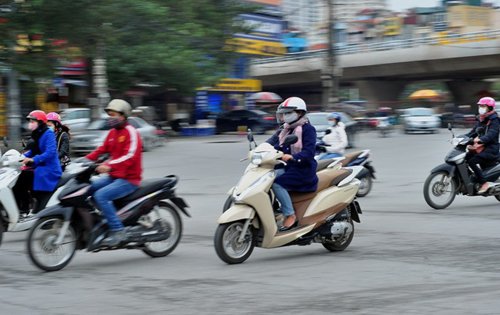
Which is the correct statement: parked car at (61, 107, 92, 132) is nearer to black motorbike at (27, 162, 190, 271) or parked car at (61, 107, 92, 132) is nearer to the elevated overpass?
black motorbike at (27, 162, 190, 271)

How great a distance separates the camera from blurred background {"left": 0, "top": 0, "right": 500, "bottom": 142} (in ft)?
77.5

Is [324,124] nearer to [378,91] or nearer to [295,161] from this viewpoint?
[295,161]

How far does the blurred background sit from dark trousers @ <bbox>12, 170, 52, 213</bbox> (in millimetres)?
12442

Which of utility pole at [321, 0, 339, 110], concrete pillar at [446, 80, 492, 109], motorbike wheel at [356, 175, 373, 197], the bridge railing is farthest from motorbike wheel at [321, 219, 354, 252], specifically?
concrete pillar at [446, 80, 492, 109]

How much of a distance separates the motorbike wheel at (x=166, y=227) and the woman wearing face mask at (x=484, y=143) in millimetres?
5891

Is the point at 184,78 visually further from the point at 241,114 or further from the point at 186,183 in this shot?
the point at 186,183

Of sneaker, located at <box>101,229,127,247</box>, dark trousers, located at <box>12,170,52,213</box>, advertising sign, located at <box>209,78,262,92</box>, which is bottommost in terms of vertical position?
sneaker, located at <box>101,229,127,247</box>

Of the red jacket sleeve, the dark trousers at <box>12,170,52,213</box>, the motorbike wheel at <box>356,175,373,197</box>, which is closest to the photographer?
the red jacket sleeve

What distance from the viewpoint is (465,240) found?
9.74m

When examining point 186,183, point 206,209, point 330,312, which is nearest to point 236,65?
point 186,183

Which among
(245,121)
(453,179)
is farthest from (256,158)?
(245,121)

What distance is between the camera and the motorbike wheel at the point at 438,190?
42.2ft

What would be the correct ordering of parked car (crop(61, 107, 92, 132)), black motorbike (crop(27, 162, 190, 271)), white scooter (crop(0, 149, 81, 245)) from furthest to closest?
parked car (crop(61, 107, 92, 132)), white scooter (crop(0, 149, 81, 245)), black motorbike (crop(27, 162, 190, 271))

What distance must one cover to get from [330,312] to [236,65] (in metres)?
45.4
